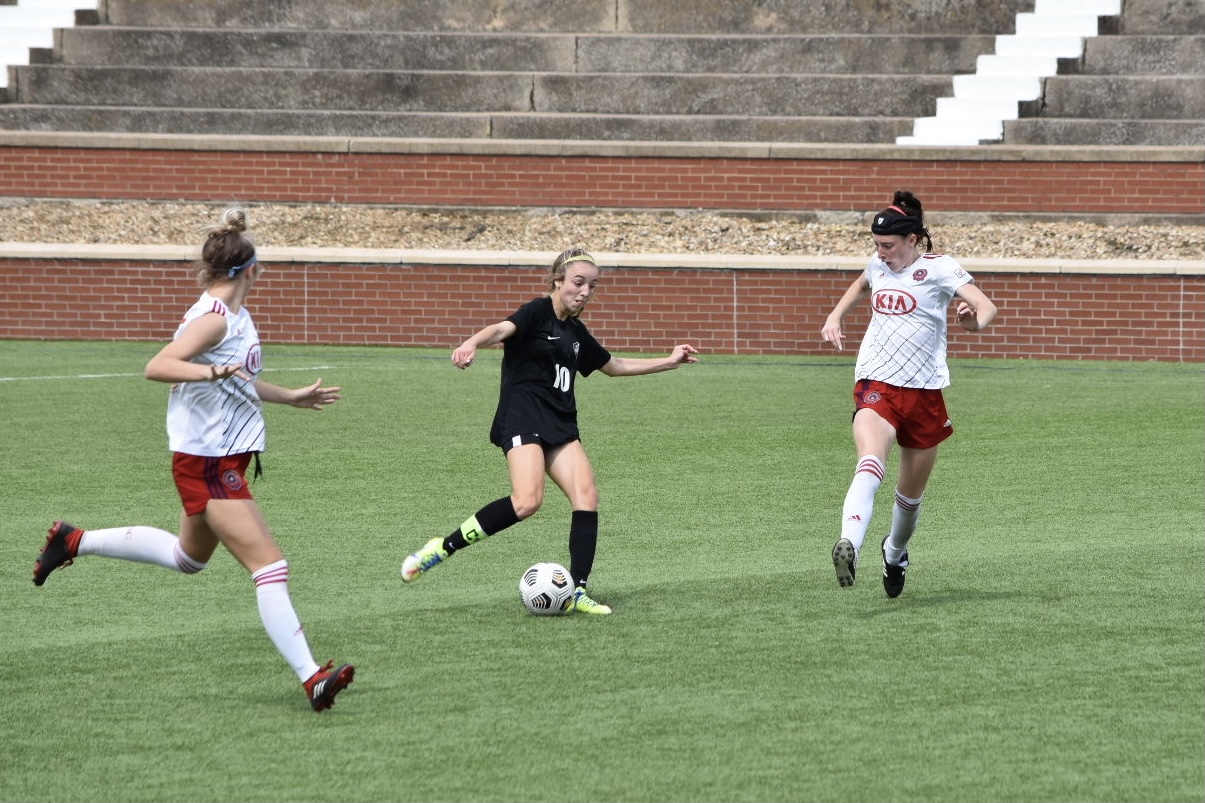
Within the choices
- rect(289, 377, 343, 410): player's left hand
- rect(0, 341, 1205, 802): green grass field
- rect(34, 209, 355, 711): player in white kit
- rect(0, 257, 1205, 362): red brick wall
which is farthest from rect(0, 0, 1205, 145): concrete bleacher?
rect(34, 209, 355, 711): player in white kit

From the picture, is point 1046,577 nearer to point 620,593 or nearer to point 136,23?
point 620,593

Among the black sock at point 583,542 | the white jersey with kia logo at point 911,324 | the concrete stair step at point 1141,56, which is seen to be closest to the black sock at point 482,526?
the black sock at point 583,542

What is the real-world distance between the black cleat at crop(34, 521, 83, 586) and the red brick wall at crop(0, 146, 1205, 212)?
17.1 m

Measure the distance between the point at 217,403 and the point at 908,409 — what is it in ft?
10.8

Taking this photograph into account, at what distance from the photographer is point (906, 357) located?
25.9 feet

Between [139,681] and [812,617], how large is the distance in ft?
9.38

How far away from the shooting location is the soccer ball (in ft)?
24.7

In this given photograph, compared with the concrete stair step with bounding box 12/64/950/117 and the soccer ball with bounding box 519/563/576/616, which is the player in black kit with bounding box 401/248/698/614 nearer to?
the soccer ball with bounding box 519/563/576/616

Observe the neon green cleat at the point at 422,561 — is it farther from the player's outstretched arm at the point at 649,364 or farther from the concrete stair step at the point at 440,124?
the concrete stair step at the point at 440,124

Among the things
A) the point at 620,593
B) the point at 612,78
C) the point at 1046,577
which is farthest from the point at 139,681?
the point at 612,78

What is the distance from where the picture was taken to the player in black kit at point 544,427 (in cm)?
766

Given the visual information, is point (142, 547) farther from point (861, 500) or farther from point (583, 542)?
point (861, 500)

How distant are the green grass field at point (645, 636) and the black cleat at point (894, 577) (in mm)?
72

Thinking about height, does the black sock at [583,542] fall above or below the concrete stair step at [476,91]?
below
